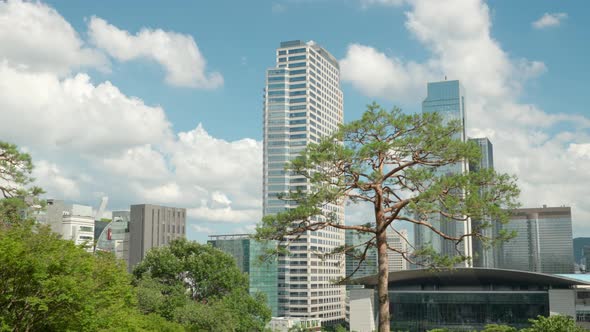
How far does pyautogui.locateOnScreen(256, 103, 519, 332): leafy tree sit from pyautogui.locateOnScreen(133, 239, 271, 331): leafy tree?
17761 millimetres

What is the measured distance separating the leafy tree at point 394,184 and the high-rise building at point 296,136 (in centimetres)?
12855

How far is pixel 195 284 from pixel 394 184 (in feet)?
75.9

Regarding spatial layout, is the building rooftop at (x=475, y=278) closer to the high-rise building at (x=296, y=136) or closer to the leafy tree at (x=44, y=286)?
the leafy tree at (x=44, y=286)

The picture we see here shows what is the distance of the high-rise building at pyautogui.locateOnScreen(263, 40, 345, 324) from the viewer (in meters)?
149

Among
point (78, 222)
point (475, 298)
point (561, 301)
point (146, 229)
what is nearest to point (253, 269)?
point (146, 229)

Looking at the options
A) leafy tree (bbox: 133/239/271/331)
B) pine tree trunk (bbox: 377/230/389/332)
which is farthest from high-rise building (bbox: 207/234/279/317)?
pine tree trunk (bbox: 377/230/389/332)

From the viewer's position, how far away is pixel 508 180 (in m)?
17.7

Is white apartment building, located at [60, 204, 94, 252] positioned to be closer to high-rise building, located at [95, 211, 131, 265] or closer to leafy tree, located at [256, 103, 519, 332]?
high-rise building, located at [95, 211, 131, 265]

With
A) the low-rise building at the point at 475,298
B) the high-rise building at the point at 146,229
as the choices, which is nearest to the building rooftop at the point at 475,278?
the low-rise building at the point at 475,298

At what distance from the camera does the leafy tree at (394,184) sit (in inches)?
696

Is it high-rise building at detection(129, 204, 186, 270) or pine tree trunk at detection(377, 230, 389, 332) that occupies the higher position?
high-rise building at detection(129, 204, 186, 270)

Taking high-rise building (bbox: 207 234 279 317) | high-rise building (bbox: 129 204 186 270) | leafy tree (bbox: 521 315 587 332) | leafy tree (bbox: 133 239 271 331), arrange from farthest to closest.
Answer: high-rise building (bbox: 207 234 279 317)
high-rise building (bbox: 129 204 186 270)
leafy tree (bbox: 133 239 271 331)
leafy tree (bbox: 521 315 587 332)

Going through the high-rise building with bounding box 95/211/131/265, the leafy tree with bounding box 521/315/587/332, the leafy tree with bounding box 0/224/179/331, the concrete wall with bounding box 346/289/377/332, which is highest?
the high-rise building with bounding box 95/211/131/265

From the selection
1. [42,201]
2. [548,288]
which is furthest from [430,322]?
[42,201]
